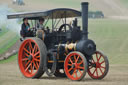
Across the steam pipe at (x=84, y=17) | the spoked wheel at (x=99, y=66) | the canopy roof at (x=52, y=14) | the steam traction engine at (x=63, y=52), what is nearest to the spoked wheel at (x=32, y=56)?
the steam traction engine at (x=63, y=52)

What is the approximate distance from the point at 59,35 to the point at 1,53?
14193 millimetres

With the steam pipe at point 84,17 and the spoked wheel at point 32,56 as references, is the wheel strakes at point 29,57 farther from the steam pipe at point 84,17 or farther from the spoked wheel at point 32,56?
the steam pipe at point 84,17

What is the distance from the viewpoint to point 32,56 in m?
15.3

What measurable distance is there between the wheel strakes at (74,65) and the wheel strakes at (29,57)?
4.67 feet

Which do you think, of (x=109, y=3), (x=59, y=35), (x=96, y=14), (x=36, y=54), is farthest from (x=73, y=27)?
(x=109, y=3)

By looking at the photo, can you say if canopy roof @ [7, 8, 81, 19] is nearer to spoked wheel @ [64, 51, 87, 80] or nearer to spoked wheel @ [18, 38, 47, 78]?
spoked wheel @ [18, 38, 47, 78]

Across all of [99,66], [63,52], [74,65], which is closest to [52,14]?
[63,52]

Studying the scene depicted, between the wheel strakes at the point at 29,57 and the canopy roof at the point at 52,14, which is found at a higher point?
the canopy roof at the point at 52,14

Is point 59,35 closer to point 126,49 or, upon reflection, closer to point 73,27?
point 73,27

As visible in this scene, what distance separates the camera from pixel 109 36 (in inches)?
1476

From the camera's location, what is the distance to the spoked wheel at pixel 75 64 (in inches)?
533

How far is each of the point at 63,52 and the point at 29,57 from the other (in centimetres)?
141

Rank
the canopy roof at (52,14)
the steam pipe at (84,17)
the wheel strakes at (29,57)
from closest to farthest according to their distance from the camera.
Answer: the steam pipe at (84,17) → the canopy roof at (52,14) → the wheel strakes at (29,57)

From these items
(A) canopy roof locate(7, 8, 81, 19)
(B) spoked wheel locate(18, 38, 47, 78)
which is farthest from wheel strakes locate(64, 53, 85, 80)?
(A) canopy roof locate(7, 8, 81, 19)
